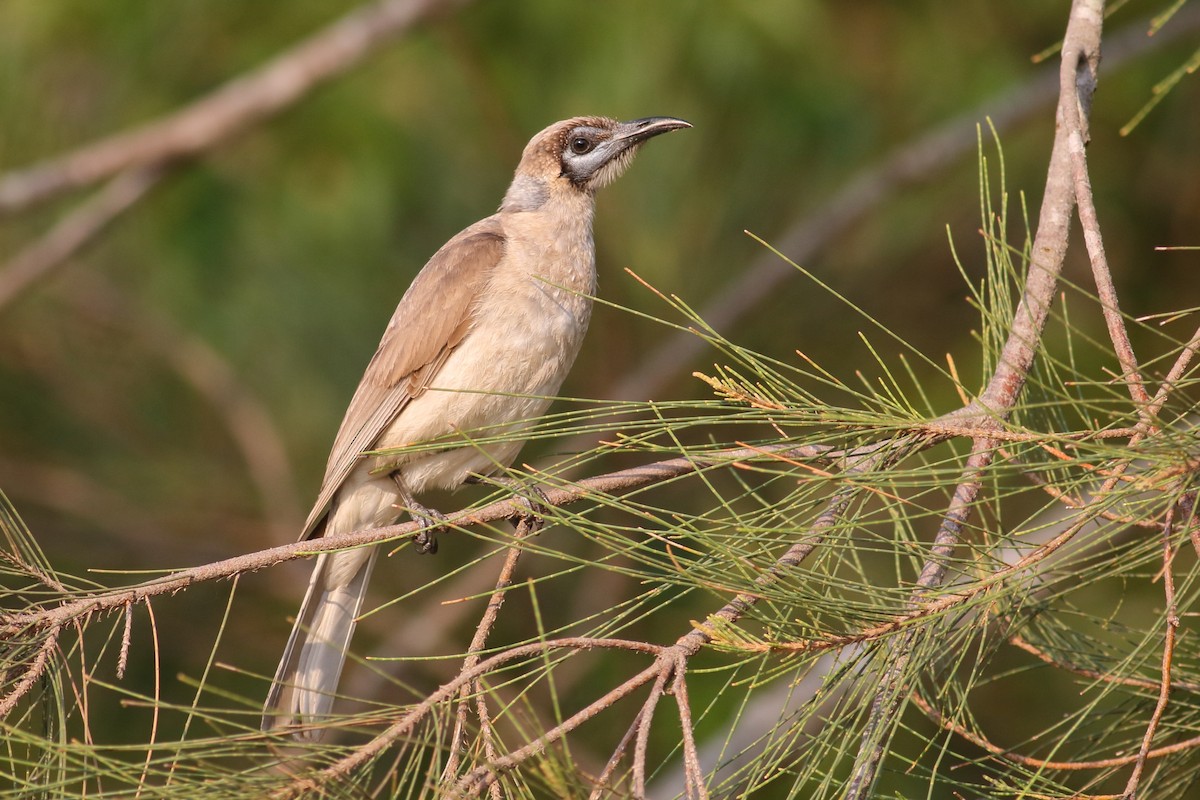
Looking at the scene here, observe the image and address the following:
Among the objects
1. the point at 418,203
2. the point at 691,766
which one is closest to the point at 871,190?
the point at 418,203

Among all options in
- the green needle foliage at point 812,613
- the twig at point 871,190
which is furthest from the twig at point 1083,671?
the twig at point 871,190

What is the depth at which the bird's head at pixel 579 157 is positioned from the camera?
502 centimetres

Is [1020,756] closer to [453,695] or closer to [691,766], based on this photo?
[691,766]

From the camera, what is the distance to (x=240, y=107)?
240 inches

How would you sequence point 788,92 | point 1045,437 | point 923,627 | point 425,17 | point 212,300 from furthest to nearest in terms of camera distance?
point 212,300 < point 788,92 < point 425,17 < point 923,627 < point 1045,437

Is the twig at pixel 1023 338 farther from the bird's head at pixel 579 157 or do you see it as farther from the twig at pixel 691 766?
the bird's head at pixel 579 157

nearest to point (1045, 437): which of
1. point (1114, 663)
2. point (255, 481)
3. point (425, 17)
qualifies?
point (1114, 663)

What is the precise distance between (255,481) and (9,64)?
2660 millimetres

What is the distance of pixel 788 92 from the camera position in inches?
260

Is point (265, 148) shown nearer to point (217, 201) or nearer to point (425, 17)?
point (217, 201)

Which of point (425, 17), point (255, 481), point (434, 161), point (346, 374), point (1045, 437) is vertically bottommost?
point (255, 481)

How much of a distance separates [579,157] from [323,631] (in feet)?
6.73

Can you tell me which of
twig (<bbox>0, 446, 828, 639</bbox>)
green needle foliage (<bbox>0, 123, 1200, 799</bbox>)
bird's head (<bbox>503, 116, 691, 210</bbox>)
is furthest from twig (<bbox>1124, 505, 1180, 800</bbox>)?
bird's head (<bbox>503, 116, 691, 210</bbox>)

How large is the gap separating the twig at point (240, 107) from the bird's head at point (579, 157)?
1.43 m
